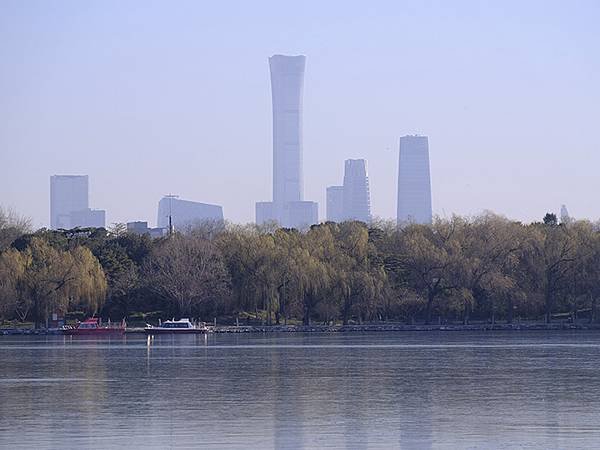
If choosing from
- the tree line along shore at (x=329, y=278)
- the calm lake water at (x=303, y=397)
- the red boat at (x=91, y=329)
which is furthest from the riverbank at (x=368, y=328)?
the calm lake water at (x=303, y=397)

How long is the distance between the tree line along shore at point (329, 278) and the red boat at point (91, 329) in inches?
52.4

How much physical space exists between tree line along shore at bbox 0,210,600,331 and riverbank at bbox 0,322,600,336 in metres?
0.49

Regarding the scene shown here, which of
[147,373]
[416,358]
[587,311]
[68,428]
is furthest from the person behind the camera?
[587,311]

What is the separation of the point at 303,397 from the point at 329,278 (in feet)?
156

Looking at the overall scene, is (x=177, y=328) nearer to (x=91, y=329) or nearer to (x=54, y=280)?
(x=91, y=329)

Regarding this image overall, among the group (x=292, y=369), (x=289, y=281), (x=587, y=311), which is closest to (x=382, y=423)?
(x=292, y=369)

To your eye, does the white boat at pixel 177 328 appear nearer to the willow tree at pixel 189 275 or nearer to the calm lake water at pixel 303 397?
the willow tree at pixel 189 275

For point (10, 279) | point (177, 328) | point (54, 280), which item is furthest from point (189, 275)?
point (10, 279)

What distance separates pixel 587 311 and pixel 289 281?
74.2 feet

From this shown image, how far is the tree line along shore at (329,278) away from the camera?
8250cm

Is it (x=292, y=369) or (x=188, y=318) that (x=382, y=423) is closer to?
(x=292, y=369)

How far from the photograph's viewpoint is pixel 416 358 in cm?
5291

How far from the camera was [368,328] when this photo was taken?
85438mm

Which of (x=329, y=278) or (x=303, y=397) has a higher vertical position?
(x=329, y=278)
